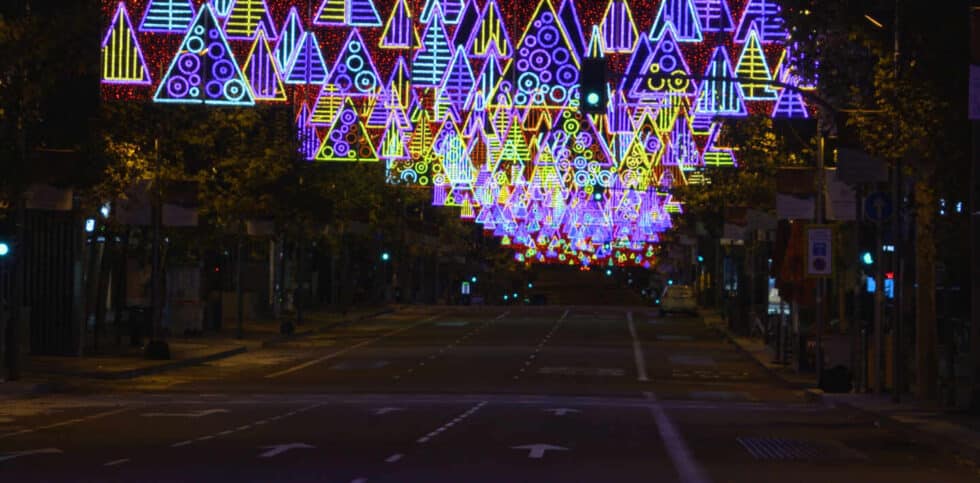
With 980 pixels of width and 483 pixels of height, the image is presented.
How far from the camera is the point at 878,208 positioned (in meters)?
34.5

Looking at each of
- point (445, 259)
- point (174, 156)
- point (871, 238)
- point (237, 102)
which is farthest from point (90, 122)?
point (445, 259)

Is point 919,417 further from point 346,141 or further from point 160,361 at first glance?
point 160,361

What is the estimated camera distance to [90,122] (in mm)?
43750

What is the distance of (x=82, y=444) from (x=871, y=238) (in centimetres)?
3944

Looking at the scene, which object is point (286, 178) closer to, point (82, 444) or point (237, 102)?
point (237, 102)

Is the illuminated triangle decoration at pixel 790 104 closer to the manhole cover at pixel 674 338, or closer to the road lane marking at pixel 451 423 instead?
the road lane marking at pixel 451 423

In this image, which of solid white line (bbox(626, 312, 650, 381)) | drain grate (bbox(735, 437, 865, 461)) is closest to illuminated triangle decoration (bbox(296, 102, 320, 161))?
solid white line (bbox(626, 312, 650, 381))

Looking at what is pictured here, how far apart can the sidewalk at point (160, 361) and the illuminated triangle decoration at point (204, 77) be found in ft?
22.0

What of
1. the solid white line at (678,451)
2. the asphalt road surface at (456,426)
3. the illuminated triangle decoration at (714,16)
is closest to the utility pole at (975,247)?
the asphalt road surface at (456,426)

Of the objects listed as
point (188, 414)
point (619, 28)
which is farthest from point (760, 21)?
point (188, 414)

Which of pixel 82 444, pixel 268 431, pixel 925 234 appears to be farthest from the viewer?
pixel 925 234

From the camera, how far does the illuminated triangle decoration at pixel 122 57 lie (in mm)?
43906

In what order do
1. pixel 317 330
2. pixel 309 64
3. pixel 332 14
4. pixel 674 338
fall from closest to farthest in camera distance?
pixel 332 14 → pixel 309 64 → pixel 674 338 → pixel 317 330

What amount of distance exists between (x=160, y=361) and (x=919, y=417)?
77.3 ft
